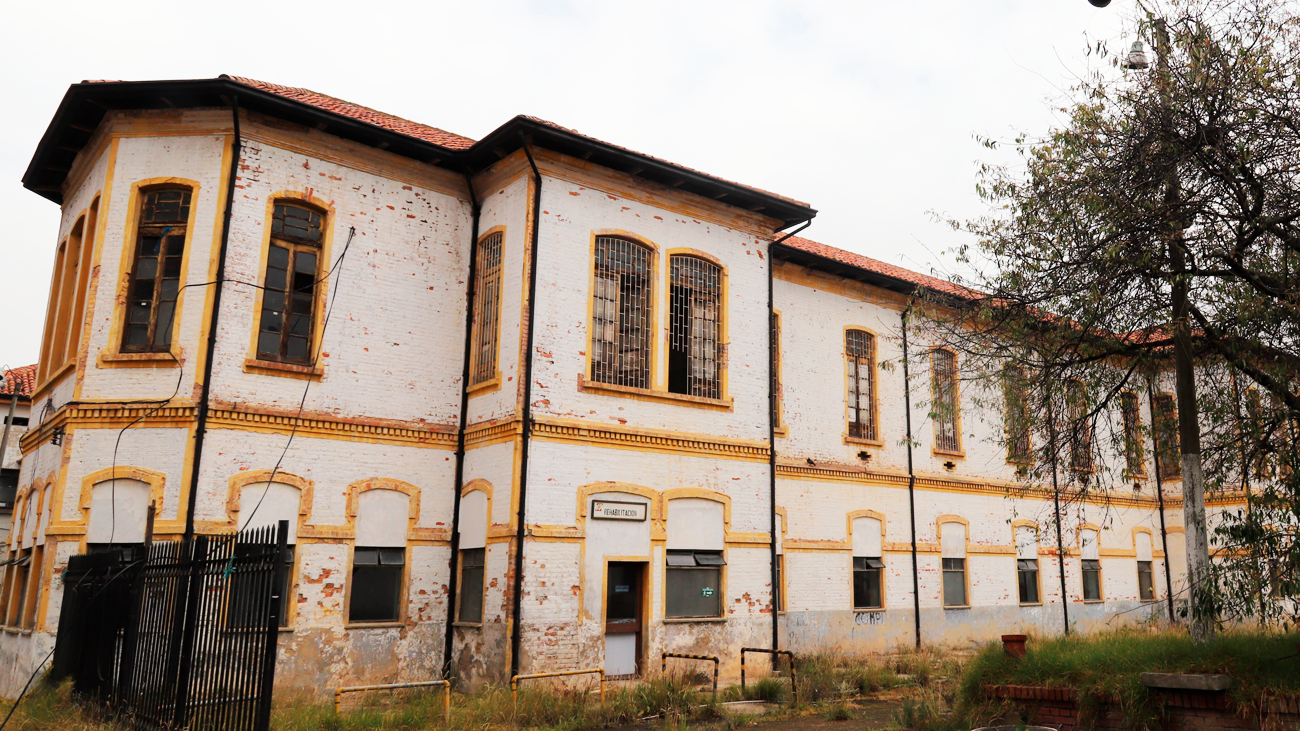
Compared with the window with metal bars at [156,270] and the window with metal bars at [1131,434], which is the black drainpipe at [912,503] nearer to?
the window with metal bars at [1131,434]

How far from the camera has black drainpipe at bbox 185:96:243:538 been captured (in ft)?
40.9

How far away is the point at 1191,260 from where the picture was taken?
991cm

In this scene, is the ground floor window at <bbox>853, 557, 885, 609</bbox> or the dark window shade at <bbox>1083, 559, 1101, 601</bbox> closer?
the ground floor window at <bbox>853, 557, 885, 609</bbox>

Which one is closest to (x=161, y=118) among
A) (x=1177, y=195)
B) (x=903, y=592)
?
(x=1177, y=195)

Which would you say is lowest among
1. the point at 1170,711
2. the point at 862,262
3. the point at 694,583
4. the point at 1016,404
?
the point at 1170,711

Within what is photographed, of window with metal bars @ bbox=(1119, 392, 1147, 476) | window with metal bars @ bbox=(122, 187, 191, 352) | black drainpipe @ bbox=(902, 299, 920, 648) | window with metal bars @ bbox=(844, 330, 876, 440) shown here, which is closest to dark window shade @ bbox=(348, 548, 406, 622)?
window with metal bars @ bbox=(122, 187, 191, 352)

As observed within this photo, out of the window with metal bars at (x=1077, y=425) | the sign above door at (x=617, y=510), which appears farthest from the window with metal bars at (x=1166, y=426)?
the sign above door at (x=617, y=510)

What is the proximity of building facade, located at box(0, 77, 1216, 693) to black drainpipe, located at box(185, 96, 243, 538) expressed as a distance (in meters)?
0.05

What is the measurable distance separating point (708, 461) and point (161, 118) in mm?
10124

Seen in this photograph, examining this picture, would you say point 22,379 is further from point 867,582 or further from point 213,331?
point 867,582

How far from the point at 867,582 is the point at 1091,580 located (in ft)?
27.7

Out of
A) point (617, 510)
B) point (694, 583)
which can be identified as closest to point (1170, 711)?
point (694, 583)

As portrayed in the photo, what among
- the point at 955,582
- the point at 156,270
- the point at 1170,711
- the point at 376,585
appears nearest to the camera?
the point at 1170,711

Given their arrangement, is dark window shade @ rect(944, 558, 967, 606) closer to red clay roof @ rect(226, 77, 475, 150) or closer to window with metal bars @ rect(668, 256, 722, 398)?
window with metal bars @ rect(668, 256, 722, 398)
